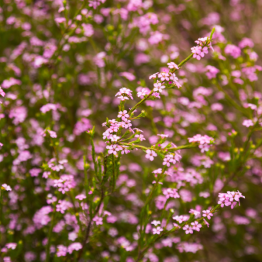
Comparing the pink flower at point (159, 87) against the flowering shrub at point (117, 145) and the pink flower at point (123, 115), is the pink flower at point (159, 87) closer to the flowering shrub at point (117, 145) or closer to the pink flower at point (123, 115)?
the flowering shrub at point (117, 145)

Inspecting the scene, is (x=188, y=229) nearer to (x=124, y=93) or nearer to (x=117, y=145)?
(x=117, y=145)

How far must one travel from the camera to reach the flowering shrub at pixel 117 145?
248 cm

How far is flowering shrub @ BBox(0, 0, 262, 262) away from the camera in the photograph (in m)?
2.48

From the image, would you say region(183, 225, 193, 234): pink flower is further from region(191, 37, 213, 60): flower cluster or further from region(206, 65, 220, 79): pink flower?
region(206, 65, 220, 79): pink flower

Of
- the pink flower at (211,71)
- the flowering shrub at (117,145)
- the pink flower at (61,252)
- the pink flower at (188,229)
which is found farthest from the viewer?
the pink flower at (211,71)

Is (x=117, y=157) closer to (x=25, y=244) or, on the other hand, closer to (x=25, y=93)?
(x=25, y=244)

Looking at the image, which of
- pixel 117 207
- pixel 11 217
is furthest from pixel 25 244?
pixel 117 207

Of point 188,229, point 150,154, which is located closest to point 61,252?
point 188,229

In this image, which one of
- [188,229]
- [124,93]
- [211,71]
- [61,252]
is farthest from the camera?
[211,71]

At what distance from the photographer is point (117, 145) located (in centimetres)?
197

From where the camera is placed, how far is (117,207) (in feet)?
13.5

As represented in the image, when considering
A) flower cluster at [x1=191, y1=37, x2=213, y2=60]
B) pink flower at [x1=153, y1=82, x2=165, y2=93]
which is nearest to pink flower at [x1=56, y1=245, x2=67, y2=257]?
pink flower at [x1=153, y1=82, x2=165, y2=93]

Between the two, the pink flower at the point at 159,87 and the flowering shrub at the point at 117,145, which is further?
the flowering shrub at the point at 117,145

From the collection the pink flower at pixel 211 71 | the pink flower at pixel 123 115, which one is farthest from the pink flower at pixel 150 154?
the pink flower at pixel 211 71
